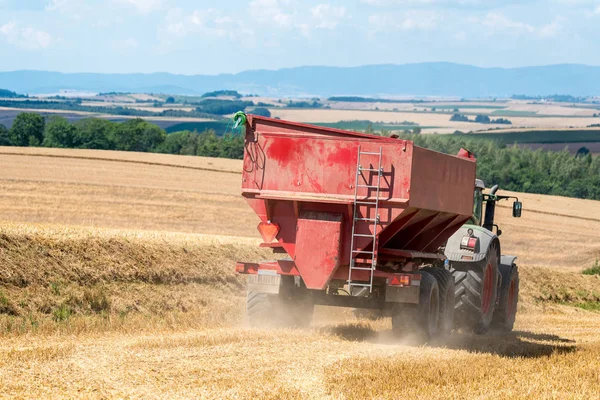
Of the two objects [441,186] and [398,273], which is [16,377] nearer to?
[398,273]

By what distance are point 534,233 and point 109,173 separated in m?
21.1

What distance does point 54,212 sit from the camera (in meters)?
31.8

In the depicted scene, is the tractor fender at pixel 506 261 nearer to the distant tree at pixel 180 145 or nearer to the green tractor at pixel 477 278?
the green tractor at pixel 477 278

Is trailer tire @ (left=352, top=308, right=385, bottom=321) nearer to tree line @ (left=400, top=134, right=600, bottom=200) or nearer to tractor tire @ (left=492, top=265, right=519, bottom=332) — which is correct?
tractor tire @ (left=492, top=265, right=519, bottom=332)

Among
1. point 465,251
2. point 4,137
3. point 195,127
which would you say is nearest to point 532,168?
point 4,137

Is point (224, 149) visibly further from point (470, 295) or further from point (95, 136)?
point (470, 295)

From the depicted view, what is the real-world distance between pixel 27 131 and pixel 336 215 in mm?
83025

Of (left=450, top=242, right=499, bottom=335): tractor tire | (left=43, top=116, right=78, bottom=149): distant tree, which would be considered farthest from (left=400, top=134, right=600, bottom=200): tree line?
(left=450, top=242, right=499, bottom=335): tractor tire

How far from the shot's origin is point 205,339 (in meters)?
12.0

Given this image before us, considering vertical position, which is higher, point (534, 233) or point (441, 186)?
point (441, 186)

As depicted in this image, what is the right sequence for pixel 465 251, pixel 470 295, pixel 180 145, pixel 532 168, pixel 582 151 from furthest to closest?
pixel 582 151 < pixel 180 145 < pixel 532 168 < pixel 465 251 < pixel 470 295

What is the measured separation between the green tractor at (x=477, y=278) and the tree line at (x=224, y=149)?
2469 inches

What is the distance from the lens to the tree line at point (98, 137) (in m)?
88.8

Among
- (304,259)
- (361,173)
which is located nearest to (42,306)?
(304,259)
